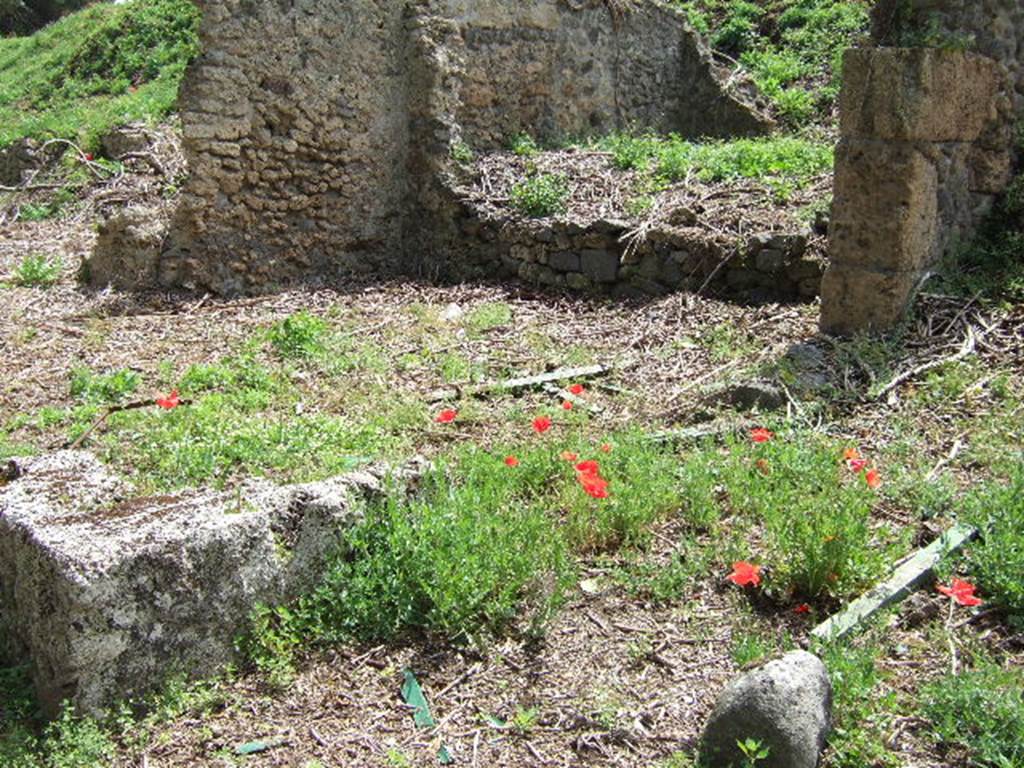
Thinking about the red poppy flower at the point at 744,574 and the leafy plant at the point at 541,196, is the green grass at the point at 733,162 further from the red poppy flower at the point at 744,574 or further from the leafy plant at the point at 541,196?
the red poppy flower at the point at 744,574

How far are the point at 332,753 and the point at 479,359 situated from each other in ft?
12.8

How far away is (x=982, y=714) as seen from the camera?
112 inches

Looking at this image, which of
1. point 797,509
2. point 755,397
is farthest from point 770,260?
point 797,509

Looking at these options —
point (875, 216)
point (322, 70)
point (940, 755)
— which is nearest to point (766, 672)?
point (940, 755)

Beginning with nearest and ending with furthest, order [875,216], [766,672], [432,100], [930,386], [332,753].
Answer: [766,672]
[332,753]
[930,386]
[875,216]
[432,100]

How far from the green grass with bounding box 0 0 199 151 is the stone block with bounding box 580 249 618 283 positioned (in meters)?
6.57

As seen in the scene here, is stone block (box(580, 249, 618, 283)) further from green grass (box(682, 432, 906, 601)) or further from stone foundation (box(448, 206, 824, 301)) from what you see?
green grass (box(682, 432, 906, 601))

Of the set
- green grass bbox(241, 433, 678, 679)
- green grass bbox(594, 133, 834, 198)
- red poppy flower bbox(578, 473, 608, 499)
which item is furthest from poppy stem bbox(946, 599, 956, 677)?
green grass bbox(594, 133, 834, 198)

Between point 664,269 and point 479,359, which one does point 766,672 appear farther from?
point 664,269

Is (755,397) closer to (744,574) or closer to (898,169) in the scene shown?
(898,169)

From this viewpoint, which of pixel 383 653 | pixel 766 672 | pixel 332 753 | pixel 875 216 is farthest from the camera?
pixel 875 216

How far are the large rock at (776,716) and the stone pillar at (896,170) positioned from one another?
11.7ft

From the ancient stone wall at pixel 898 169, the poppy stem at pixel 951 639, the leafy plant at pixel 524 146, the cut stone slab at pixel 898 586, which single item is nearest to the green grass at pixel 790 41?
the leafy plant at pixel 524 146

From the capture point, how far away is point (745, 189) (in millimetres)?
7910
